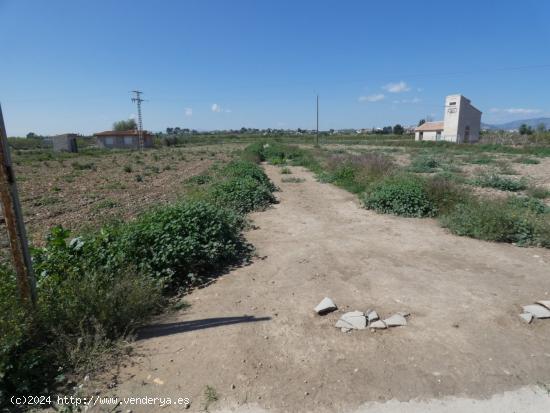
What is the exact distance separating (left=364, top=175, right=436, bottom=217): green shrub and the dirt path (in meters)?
2.54

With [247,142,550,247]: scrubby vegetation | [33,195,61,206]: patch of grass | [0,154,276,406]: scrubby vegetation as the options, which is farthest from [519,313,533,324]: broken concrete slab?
[33,195,61,206]: patch of grass

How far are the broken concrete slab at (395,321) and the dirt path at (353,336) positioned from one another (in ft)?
0.32

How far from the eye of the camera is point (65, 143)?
160 ft

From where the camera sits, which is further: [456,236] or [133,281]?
[456,236]

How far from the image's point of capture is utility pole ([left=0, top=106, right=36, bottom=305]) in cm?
286

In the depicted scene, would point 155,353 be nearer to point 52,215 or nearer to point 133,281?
point 133,281

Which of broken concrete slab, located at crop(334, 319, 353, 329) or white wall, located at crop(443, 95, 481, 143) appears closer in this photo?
broken concrete slab, located at crop(334, 319, 353, 329)

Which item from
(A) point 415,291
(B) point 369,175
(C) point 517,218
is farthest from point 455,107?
(A) point 415,291

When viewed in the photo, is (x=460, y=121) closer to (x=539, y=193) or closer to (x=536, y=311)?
(x=539, y=193)

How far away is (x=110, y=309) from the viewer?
346 centimetres

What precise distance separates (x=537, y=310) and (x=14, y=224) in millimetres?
5525

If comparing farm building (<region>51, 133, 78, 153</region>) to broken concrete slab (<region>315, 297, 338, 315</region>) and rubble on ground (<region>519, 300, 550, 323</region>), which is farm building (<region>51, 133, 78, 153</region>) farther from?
rubble on ground (<region>519, 300, 550, 323</region>)

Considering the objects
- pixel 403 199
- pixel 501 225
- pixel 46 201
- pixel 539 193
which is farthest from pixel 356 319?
pixel 46 201

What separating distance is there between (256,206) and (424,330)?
6453 millimetres
